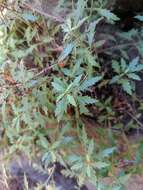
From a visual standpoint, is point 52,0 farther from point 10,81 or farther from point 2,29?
point 10,81

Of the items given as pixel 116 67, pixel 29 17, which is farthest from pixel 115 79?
pixel 29 17

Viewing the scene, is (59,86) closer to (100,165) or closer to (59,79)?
(59,79)

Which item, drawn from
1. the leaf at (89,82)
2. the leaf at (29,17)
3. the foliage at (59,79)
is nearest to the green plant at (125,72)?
the foliage at (59,79)

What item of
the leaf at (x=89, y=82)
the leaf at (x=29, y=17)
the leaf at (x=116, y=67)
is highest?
the leaf at (x=29, y=17)

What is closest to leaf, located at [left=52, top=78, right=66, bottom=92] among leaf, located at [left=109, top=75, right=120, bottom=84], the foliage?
the foliage

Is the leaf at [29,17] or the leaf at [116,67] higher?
the leaf at [29,17]

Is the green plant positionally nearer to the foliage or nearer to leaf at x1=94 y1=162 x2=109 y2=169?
the foliage

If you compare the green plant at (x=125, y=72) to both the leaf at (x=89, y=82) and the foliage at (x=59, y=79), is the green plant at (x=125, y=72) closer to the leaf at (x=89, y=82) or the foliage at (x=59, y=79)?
the foliage at (x=59, y=79)

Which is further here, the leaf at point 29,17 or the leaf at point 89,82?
the leaf at point 29,17

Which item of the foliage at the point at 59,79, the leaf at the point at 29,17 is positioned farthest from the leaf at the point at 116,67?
the leaf at the point at 29,17

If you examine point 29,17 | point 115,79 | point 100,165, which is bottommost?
point 100,165

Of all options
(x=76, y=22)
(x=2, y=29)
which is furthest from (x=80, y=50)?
(x=2, y=29)

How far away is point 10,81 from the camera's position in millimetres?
1253

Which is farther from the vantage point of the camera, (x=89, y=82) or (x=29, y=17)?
(x=29, y=17)
